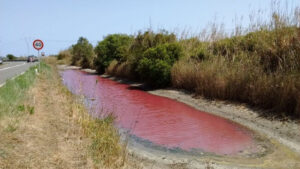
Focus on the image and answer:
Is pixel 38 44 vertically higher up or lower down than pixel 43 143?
higher up

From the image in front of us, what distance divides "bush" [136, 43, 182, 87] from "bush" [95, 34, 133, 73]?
10.6 metres

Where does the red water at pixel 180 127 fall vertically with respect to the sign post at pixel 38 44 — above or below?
below

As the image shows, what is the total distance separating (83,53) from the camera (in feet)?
145

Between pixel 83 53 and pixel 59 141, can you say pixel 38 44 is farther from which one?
pixel 83 53

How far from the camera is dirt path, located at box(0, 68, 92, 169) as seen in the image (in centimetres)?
492

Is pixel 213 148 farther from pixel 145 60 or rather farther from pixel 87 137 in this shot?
pixel 145 60

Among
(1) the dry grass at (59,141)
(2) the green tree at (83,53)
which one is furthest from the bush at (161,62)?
(2) the green tree at (83,53)

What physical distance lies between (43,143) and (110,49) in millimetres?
24826

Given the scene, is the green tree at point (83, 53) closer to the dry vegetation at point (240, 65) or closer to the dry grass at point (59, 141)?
the dry vegetation at point (240, 65)

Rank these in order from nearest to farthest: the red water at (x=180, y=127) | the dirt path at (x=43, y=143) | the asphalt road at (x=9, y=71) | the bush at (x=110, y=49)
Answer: the dirt path at (x=43, y=143) < the red water at (x=180, y=127) < the asphalt road at (x=9, y=71) < the bush at (x=110, y=49)

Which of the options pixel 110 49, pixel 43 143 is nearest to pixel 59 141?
pixel 43 143

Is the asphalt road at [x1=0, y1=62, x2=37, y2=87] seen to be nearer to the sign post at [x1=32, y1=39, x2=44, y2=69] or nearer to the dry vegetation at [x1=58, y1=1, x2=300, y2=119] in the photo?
the sign post at [x1=32, y1=39, x2=44, y2=69]

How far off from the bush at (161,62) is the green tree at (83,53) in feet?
73.6

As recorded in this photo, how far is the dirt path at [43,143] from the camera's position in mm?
4922
